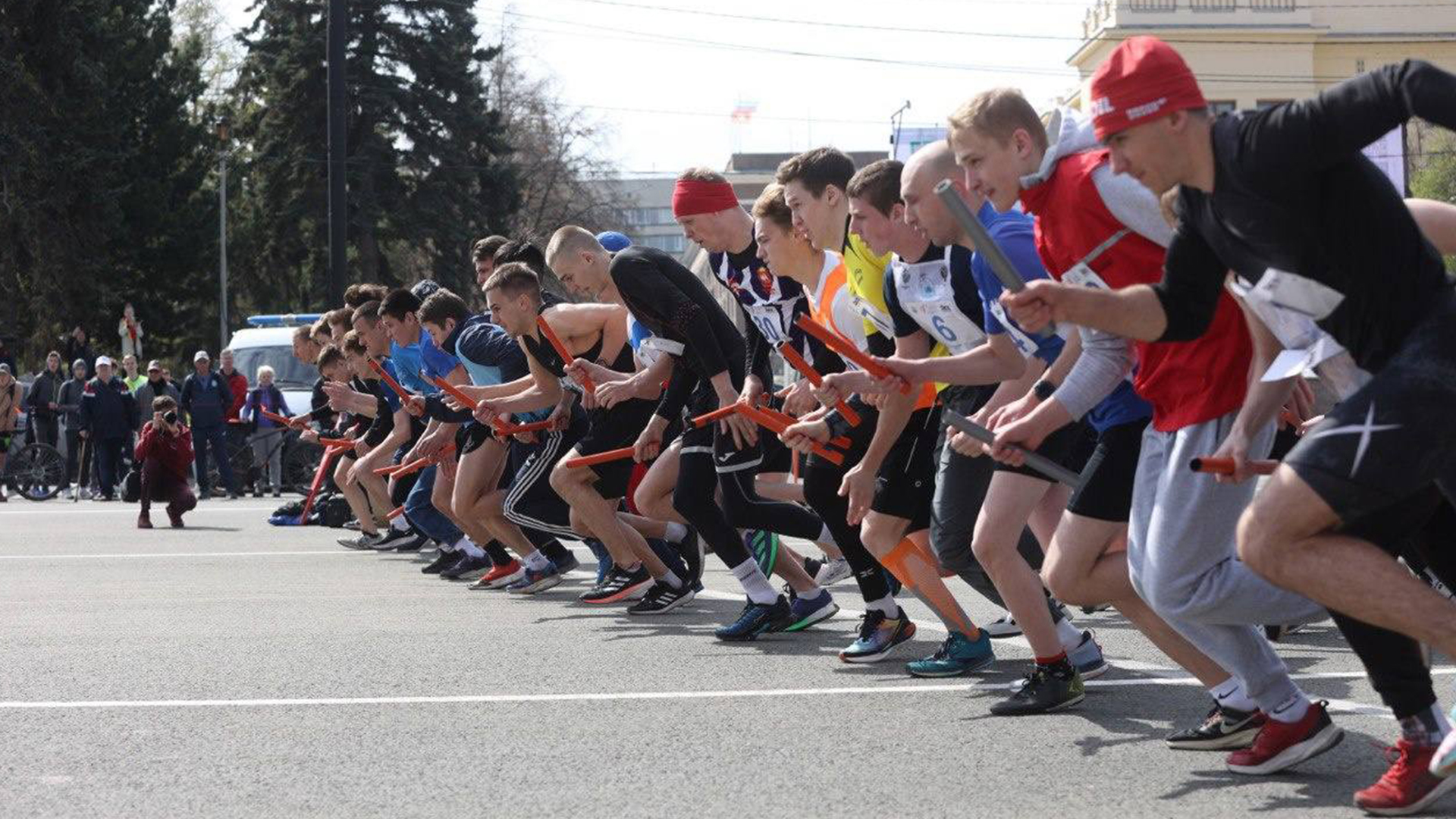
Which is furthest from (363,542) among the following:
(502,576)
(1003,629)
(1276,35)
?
(1276,35)

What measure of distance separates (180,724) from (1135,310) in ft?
11.5

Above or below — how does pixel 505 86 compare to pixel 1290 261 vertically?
above

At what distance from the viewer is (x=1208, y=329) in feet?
17.5

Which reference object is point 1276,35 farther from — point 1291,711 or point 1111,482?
point 1291,711

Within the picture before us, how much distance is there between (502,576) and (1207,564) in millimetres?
7396

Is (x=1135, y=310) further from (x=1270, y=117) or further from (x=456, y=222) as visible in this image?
(x=456, y=222)

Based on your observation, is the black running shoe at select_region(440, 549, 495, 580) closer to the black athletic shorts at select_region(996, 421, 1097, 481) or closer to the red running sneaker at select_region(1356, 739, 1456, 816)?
the black athletic shorts at select_region(996, 421, 1097, 481)

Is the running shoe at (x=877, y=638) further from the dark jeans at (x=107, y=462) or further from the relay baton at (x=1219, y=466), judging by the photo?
the dark jeans at (x=107, y=462)

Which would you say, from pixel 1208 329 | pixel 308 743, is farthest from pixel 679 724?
pixel 1208 329

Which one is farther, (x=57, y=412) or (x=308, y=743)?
(x=57, y=412)

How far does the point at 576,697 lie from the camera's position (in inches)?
283

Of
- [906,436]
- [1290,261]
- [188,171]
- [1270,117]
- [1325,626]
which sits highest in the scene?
[188,171]

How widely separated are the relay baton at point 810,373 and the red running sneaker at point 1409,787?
9.91ft

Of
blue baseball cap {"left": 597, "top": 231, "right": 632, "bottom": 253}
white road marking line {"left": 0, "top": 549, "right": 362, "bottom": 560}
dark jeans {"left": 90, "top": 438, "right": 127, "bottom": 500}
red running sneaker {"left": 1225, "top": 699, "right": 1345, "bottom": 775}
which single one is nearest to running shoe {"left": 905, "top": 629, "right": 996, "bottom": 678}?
red running sneaker {"left": 1225, "top": 699, "right": 1345, "bottom": 775}
